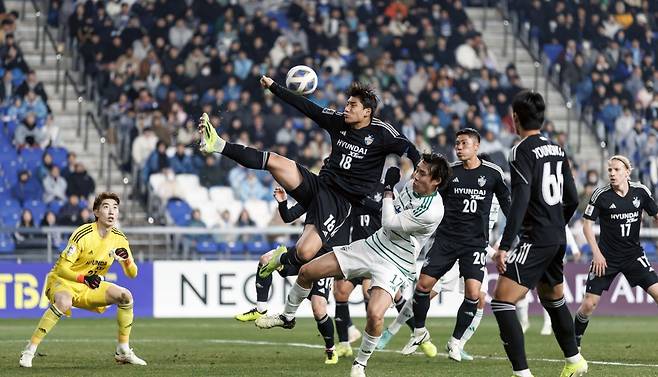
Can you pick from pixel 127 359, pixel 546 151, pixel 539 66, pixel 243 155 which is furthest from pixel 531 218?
pixel 539 66

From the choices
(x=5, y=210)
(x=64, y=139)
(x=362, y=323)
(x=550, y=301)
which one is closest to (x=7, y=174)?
(x=5, y=210)

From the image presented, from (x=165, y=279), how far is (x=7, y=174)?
13.1ft

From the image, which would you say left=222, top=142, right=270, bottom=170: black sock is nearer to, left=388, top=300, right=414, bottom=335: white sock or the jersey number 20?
the jersey number 20

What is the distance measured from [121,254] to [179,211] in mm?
11959

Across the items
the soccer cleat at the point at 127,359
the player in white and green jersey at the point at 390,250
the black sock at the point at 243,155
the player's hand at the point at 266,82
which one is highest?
the player's hand at the point at 266,82

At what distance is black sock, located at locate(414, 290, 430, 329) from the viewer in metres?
14.4

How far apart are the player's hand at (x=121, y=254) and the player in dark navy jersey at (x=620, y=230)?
5294 mm

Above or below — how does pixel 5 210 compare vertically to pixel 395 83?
below

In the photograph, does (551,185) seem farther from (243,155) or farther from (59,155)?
(59,155)

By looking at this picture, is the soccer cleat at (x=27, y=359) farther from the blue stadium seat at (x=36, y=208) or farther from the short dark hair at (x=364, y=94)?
the blue stadium seat at (x=36, y=208)

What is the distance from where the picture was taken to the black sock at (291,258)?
1291 centimetres

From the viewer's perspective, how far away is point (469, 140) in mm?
14289

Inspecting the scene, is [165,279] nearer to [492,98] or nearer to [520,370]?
[492,98]

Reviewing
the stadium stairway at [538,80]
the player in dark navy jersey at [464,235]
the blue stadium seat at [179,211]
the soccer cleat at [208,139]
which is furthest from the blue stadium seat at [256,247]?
the soccer cleat at [208,139]
